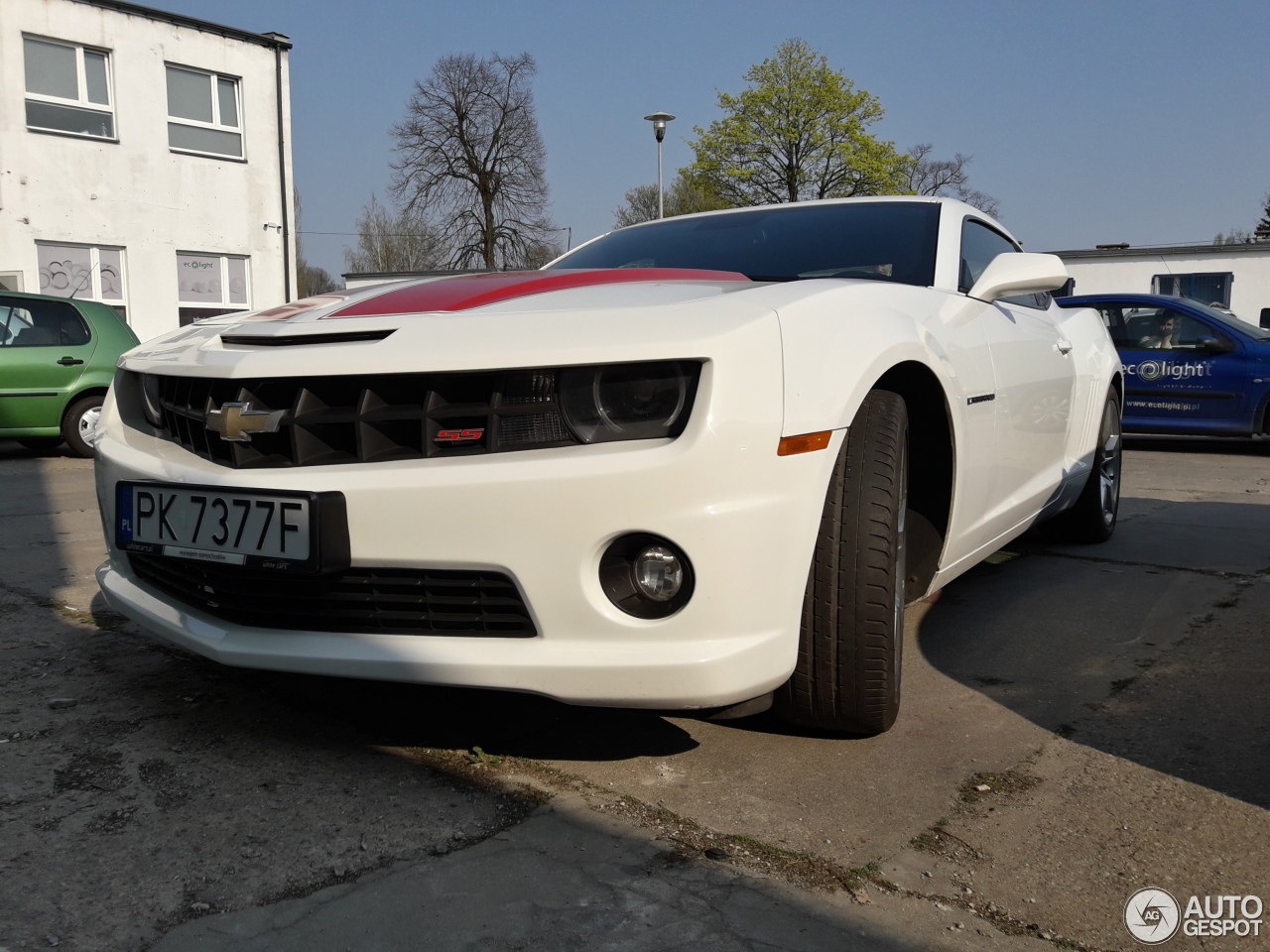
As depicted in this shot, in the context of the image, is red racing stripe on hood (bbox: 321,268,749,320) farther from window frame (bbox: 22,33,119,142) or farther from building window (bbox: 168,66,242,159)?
→ building window (bbox: 168,66,242,159)

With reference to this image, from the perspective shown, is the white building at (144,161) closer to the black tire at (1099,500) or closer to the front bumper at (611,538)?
the black tire at (1099,500)

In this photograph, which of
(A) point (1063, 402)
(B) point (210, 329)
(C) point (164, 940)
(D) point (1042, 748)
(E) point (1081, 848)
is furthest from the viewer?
(A) point (1063, 402)

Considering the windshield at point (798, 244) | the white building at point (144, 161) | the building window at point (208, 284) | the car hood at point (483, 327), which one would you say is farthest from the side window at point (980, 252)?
the building window at point (208, 284)

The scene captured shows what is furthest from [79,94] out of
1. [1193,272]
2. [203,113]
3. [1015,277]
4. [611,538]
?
[1193,272]

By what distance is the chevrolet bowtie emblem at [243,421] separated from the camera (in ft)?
6.91

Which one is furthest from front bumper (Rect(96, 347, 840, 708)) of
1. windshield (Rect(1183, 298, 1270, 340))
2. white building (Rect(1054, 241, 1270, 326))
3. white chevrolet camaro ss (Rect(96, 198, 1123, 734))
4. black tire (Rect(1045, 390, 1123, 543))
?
white building (Rect(1054, 241, 1270, 326))

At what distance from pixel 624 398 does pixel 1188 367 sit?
8524mm

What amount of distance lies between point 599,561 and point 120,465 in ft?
3.95

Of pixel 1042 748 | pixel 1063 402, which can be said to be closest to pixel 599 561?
pixel 1042 748

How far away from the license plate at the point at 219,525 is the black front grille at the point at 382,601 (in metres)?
0.04

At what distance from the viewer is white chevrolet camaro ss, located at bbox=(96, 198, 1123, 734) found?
1926 millimetres

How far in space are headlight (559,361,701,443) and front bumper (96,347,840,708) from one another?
38 mm

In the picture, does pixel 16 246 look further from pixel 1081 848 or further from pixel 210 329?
pixel 1081 848

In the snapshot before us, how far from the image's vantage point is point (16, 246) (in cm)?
1566
